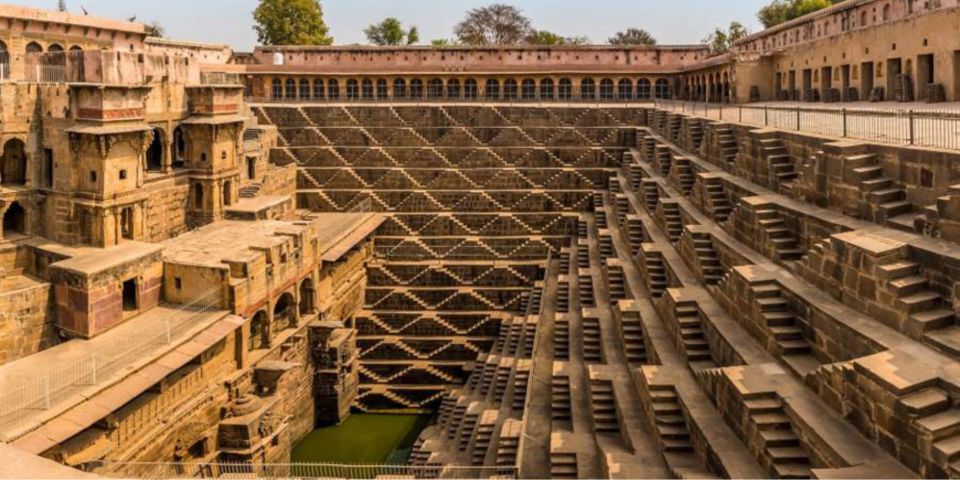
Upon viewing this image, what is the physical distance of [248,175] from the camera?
93.2 feet

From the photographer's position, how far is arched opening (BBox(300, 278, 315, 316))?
22.5m

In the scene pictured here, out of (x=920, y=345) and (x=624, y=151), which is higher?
(x=624, y=151)

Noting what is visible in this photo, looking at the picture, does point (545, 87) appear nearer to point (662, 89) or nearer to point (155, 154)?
point (662, 89)

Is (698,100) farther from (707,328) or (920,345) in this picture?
(920,345)

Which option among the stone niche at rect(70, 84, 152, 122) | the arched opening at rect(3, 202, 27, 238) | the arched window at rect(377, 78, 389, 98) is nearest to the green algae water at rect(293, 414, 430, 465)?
the arched opening at rect(3, 202, 27, 238)

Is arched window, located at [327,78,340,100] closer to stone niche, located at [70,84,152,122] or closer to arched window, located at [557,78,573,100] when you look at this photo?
arched window, located at [557,78,573,100]

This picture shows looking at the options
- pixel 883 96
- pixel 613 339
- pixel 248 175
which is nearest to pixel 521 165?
pixel 248 175

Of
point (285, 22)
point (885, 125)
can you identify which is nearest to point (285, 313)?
point (885, 125)

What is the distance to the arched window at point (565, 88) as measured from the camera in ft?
133

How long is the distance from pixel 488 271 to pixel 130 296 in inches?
450

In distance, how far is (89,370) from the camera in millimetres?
14336

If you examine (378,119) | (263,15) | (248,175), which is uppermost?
(263,15)

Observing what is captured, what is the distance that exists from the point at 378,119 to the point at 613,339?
1974 centimetres

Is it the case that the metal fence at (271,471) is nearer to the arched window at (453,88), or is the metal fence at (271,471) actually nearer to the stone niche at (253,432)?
the stone niche at (253,432)
